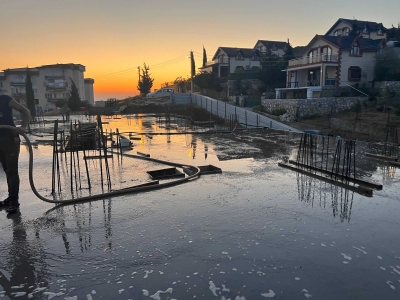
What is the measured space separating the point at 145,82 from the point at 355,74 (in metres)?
37.9

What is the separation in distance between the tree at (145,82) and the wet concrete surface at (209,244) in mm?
49937

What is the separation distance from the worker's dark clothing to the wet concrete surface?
57cm

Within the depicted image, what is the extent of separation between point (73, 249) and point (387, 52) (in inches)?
1158

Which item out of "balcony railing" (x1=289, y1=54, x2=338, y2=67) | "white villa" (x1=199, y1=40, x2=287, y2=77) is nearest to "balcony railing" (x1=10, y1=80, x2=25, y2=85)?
"white villa" (x1=199, y1=40, x2=287, y2=77)

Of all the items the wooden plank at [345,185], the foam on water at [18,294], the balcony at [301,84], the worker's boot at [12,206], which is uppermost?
the balcony at [301,84]

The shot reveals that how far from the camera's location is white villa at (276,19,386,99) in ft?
81.6

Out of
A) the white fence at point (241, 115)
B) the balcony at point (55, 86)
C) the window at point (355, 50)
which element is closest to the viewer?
the white fence at point (241, 115)

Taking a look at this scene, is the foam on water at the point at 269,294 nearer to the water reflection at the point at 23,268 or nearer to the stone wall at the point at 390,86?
the water reflection at the point at 23,268

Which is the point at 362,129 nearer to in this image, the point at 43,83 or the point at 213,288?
the point at 213,288

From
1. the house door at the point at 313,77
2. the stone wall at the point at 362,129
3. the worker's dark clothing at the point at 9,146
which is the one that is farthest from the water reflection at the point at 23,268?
the house door at the point at 313,77

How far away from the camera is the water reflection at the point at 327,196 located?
4969 millimetres

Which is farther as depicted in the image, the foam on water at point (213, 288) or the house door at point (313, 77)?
the house door at point (313, 77)

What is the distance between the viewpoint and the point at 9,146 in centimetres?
464

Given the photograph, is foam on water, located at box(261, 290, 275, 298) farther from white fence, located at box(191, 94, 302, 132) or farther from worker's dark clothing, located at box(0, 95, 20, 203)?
white fence, located at box(191, 94, 302, 132)
